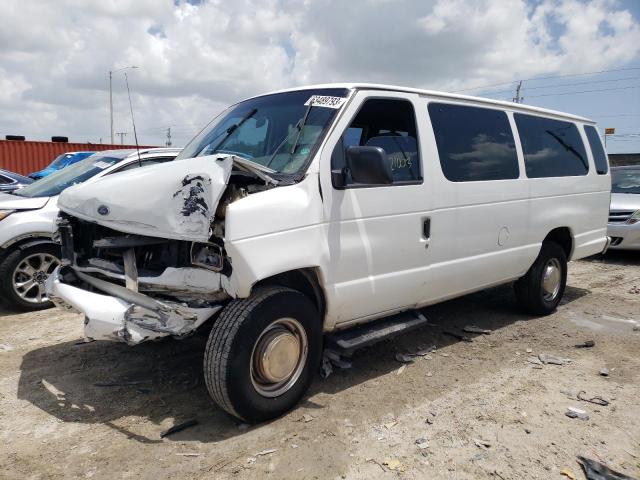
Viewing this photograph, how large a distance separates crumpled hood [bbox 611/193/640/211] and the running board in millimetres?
6755

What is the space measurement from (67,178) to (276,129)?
3958 mm

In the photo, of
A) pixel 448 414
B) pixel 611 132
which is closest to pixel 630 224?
pixel 448 414

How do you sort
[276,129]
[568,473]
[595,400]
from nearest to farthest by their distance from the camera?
[568,473] → [595,400] → [276,129]

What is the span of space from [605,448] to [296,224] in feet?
7.59

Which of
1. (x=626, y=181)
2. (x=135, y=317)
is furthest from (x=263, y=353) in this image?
(x=626, y=181)

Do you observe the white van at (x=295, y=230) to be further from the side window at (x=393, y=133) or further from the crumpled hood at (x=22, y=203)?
the crumpled hood at (x=22, y=203)

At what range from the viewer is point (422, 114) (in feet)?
13.7

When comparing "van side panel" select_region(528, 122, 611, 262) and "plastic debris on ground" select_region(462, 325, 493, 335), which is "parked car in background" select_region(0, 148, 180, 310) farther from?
"van side panel" select_region(528, 122, 611, 262)

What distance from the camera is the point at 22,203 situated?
586cm

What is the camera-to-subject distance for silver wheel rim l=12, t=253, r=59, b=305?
5.72 metres

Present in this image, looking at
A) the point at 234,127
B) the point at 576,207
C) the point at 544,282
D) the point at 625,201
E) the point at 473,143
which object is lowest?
the point at 544,282

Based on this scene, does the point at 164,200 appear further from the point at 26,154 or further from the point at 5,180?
the point at 26,154

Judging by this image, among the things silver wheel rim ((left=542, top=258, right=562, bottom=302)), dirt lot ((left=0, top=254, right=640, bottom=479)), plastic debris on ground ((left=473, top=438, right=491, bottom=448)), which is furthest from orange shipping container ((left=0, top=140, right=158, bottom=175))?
plastic debris on ground ((left=473, top=438, right=491, bottom=448))

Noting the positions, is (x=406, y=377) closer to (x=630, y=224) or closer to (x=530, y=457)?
(x=530, y=457)
